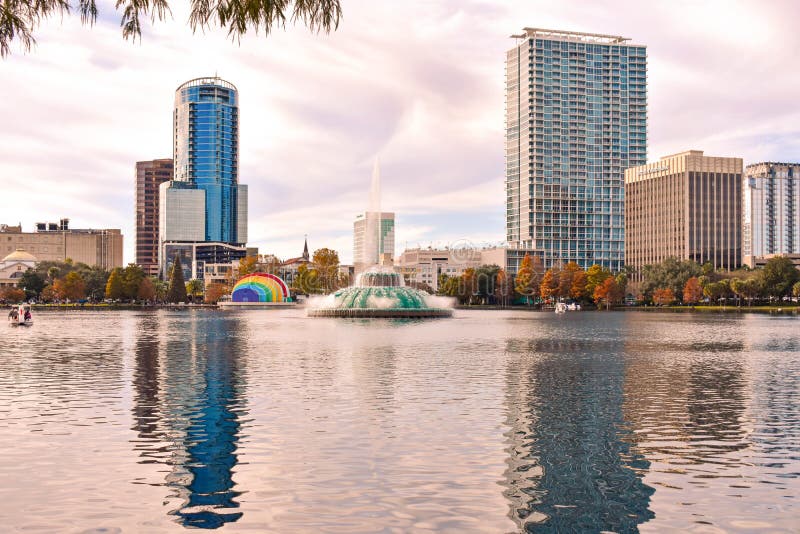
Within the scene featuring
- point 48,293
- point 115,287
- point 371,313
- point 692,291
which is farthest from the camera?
point 48,293

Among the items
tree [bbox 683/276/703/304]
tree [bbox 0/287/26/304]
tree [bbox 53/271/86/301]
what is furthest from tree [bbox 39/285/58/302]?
tree [bbox 683/276/703/304]

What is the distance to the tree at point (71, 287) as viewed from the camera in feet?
600

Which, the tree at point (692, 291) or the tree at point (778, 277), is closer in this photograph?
the tree at point (778, 277)

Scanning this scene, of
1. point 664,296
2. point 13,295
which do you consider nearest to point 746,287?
point 664,296

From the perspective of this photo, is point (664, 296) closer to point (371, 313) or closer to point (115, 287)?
point (371, 313)

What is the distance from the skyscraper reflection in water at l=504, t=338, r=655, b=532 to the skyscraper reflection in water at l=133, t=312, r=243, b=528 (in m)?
5.09

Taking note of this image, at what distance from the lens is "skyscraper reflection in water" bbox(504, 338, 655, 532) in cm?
1295

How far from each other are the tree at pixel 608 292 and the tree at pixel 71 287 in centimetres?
11586

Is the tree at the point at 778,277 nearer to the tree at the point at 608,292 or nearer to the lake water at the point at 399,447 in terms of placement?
the tree at the point at 608,292

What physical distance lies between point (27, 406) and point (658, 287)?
16751 cm

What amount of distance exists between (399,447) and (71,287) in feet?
594

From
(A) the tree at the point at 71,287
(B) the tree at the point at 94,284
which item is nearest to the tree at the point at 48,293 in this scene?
(A) the tree at the point at 71,287

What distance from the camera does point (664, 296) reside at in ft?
564

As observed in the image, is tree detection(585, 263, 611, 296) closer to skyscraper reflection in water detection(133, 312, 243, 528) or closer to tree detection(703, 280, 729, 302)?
tree detection(703, 280, 729, 302)
